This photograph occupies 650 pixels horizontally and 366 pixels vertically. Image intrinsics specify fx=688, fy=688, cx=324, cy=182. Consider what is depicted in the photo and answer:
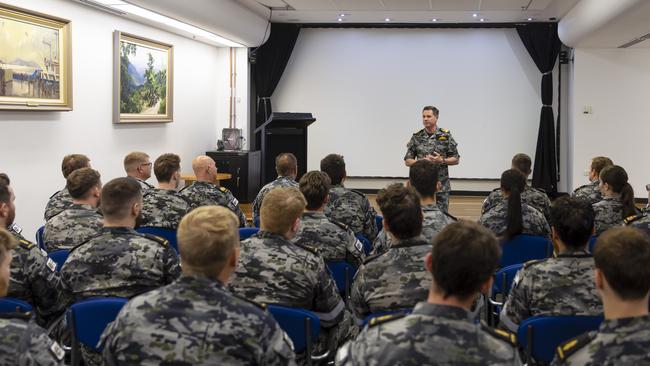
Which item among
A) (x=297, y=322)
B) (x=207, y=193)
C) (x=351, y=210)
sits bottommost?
(x=297, y=322)

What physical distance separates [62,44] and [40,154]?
4.05 ft

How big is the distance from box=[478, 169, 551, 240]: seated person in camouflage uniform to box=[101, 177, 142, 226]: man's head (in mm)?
2690

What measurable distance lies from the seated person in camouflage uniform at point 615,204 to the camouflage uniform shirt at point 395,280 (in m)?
2.97

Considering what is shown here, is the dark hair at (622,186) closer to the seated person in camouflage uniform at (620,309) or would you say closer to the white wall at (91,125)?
the seated person in camouflage uniform at (620,309)

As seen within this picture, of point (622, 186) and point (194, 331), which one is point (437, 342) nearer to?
point (194, 331)

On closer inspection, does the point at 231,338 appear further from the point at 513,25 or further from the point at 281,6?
the point at 513,25

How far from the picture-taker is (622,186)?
5492 millimetres

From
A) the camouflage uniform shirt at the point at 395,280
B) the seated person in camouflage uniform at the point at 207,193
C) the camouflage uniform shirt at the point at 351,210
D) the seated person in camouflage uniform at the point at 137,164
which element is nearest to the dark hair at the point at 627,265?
the camouflage uniform shirt at the point at 395,280

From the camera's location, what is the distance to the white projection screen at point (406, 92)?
42.6 ft

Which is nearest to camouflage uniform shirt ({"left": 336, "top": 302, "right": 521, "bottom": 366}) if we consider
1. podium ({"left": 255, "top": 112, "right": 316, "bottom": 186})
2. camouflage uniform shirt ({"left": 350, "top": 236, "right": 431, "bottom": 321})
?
camouflage uniform shirt ({"left": 350, "top": 236, "right": 431, "bottom": 321})

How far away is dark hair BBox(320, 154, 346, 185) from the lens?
19.0 ft

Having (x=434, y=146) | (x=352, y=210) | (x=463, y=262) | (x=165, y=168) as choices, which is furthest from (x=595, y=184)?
(x=463, y=262)

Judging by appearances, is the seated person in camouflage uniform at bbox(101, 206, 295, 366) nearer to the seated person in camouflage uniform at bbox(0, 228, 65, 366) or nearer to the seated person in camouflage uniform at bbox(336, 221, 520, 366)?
the seated person in camouflage uniform at bbox(0, 228, 65, 366)

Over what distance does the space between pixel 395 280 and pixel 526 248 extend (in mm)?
2077
